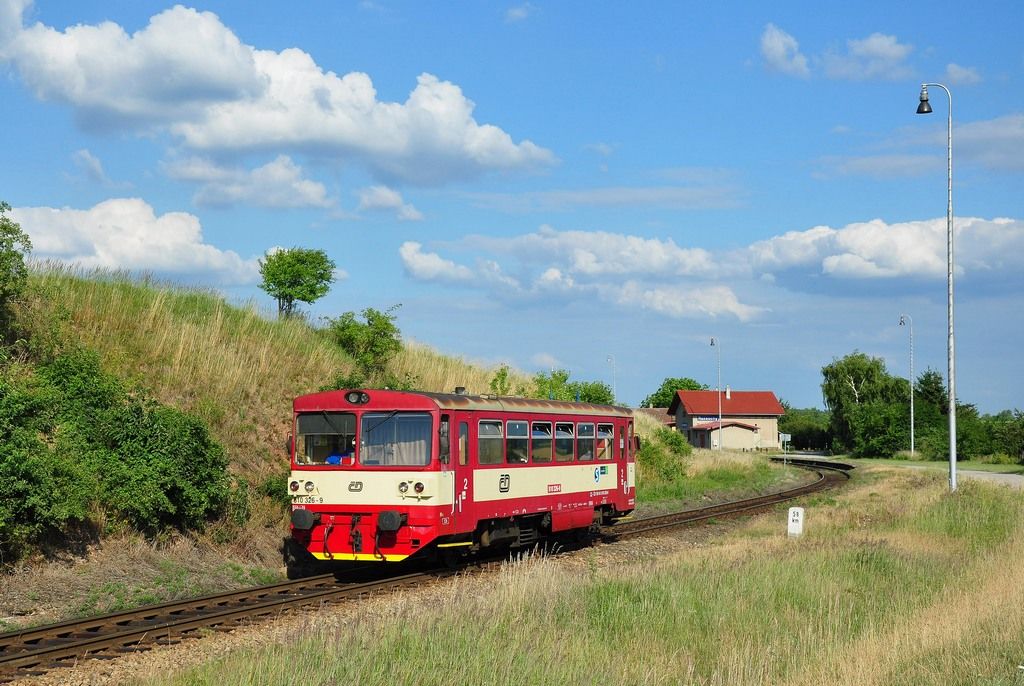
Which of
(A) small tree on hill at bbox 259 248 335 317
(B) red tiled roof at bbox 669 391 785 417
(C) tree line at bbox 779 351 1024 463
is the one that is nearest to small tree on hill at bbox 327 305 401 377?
(A) small tree on hill at bbox 259 248 335 317

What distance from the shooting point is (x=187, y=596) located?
15.1 meters

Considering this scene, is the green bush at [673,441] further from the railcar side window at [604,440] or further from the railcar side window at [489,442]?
the railcar side window at [489,442]

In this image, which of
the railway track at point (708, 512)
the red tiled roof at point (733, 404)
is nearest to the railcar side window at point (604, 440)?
the railway track at point (708, 512)

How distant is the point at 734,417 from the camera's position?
351ft

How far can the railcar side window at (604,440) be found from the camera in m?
22.1

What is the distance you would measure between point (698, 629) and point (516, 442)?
23.1 ft

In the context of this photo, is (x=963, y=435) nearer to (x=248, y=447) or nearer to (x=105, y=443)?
(x=248, y=447)

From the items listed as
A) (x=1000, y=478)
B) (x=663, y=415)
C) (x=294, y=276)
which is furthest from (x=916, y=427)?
(x=294, y=276)

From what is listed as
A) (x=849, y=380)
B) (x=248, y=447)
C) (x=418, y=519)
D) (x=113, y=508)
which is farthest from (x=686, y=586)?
(x=849, y=380)

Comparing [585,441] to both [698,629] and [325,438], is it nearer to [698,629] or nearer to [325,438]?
[325,438]

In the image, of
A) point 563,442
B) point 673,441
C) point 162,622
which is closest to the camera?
point 162,622

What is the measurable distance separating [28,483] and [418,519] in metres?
5.57

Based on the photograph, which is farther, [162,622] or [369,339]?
[369,339]

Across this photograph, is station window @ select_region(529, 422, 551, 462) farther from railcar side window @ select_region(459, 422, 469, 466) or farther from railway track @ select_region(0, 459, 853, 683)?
railway track @ select_region(0, 459, 853, 683)
